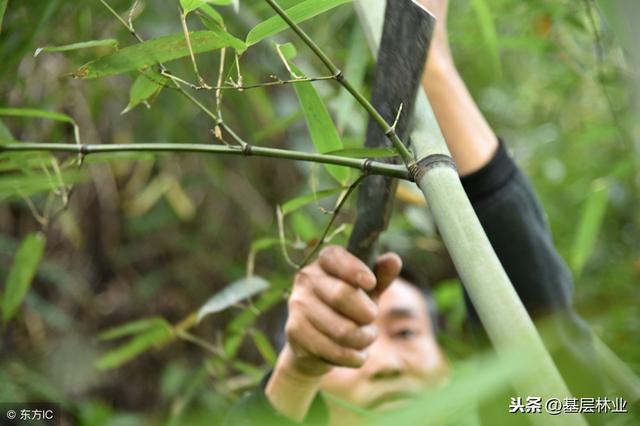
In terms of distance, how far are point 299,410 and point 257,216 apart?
0.97 m

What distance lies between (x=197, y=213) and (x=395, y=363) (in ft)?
2.57

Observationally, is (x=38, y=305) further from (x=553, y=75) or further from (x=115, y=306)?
(x=553, y=75)

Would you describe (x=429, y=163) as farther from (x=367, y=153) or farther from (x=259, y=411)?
(x=259, y=411)

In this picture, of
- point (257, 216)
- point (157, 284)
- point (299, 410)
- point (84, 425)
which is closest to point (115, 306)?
point (157, 284)

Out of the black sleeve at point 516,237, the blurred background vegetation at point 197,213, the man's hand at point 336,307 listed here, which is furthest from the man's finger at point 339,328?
the blurred background vegetation at point 197,213

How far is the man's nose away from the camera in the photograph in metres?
0.88

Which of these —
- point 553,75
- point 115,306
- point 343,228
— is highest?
point 553,75

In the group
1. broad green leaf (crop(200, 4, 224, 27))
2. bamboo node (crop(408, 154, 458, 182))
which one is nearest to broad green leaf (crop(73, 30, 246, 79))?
broad green leaf (crop(200, 4, 224, 27))

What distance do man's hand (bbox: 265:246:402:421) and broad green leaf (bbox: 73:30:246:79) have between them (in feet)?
0.56

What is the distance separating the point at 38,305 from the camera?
1.46 meters

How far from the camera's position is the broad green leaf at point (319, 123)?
0.48 metres

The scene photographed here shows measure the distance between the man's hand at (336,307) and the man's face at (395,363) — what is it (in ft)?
0.64

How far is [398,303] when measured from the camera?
101 centimetres

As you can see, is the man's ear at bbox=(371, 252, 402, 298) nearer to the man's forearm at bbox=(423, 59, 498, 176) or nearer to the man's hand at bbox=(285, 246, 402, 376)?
the man's hand at bbox=(285, 246, 402, 376)
